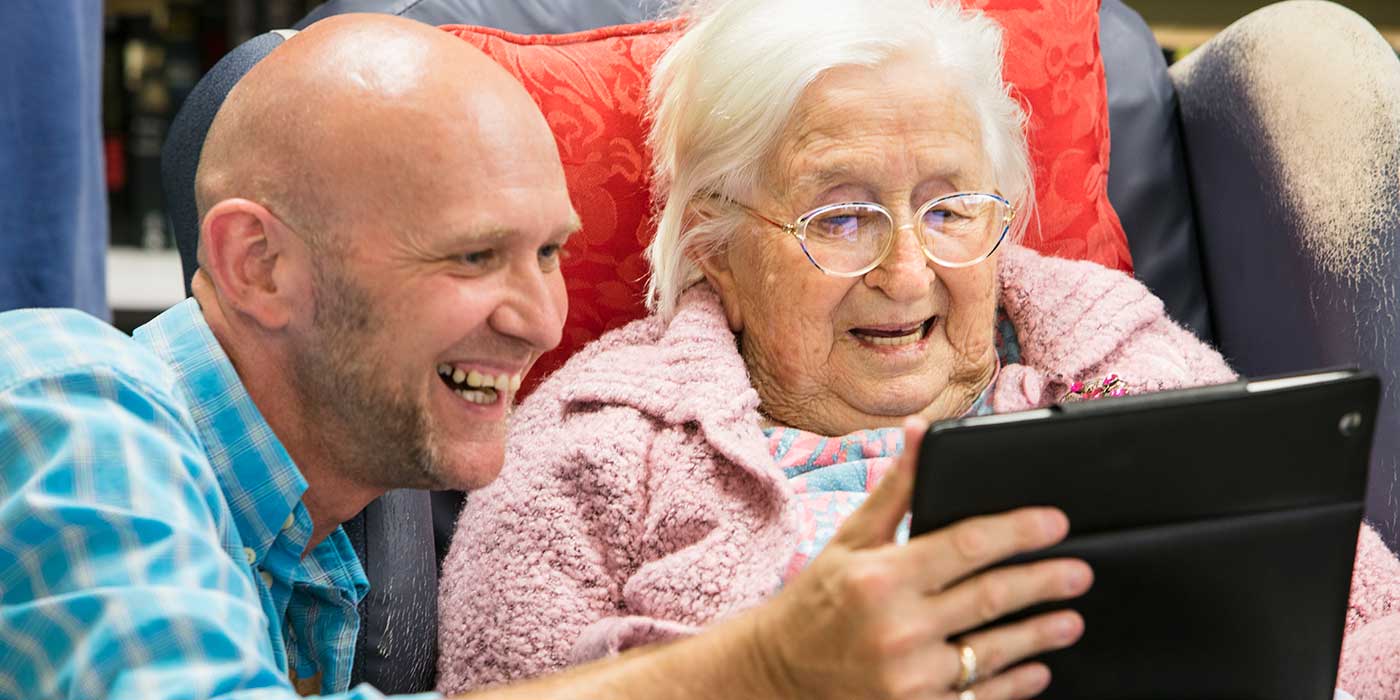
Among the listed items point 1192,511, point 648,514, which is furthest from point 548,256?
point 1192,511

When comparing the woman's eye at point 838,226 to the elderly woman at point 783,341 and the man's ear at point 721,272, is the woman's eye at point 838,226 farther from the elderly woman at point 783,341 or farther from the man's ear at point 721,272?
the man's ear at point 721,272

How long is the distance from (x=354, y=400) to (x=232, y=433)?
9cm

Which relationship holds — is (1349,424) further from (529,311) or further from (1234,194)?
(1234,194)

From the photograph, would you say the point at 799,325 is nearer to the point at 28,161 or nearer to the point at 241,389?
the point at 241,389

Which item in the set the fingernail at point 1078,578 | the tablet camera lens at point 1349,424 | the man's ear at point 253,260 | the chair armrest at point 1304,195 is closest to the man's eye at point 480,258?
the man's ear at point 253,260

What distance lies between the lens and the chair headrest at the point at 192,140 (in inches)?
56.7

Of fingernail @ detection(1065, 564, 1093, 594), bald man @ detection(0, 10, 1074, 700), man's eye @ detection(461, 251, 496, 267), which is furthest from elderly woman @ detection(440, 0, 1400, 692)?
fingernail @ detection(1065, 564, 1093, 594)

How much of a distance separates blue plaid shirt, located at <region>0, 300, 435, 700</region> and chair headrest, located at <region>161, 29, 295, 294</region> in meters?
0.41

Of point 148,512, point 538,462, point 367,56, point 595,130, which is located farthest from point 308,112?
point 595,130

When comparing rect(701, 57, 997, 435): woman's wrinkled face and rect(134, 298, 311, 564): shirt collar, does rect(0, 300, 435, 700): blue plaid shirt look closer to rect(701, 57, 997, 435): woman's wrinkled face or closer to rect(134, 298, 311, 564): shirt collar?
rect(134, 298, 311, 564): shirt collar

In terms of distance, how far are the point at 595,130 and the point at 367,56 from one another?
559mm

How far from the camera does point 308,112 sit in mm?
1114

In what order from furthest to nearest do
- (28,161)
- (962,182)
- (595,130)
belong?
(28,161) → (595,130) → (962,182)

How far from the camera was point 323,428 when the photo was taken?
3.83 ft
